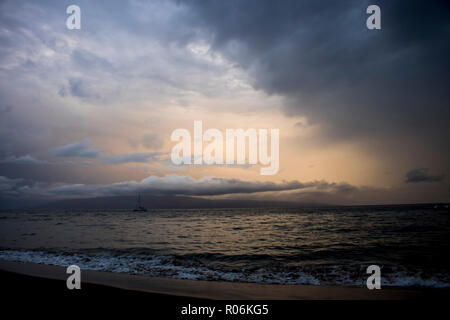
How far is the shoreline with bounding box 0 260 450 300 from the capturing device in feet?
26.3

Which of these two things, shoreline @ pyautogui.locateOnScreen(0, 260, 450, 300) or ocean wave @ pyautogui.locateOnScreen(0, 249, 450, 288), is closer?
shoreline @ pyautogui.locateOnScreen(0, 260, 450, 300)

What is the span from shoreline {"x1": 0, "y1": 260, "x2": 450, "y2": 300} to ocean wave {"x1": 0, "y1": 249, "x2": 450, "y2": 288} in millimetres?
766

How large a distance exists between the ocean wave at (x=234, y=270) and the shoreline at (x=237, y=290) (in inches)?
30.2

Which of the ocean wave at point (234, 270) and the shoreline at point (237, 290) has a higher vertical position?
the shoreline at point (237, 290)

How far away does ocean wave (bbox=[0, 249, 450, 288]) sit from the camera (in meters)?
10.4

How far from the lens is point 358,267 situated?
40.9 ft

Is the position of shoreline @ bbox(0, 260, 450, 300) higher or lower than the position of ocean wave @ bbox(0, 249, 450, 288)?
higher

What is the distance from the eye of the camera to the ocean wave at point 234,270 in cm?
1035

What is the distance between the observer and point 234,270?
12320 millimetres

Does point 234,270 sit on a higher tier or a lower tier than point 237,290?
lower

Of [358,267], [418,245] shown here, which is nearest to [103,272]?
[358,267]

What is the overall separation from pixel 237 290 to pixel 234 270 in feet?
11.3
